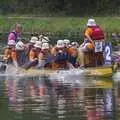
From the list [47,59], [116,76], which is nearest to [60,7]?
[47,59]

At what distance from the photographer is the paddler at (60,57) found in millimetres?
27953

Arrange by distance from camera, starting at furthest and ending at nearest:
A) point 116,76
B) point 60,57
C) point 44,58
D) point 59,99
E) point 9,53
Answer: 1. point 9,53
2. point 44,58
3. point 60,57
4. point 116,76
5. point 59,99

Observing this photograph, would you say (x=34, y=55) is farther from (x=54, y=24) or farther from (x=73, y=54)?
(x=54, y=24)

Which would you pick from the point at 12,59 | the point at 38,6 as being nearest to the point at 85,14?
the point at 38,6

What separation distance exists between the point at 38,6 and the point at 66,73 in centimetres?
4254

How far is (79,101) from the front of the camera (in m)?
19.2

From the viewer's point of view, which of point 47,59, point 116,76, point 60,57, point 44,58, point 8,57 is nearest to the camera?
point 116,76

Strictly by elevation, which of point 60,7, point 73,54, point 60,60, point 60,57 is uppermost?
point 60,7

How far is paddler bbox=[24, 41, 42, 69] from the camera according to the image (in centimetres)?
2911

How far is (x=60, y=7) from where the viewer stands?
6912 centimetres

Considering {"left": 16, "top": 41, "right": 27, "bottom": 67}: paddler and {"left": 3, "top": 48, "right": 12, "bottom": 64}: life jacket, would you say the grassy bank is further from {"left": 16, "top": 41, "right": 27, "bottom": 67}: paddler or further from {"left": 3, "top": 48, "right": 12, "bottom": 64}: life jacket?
{"left": 16, "top": 41, "right": 27, "bottom": 67}: paddler

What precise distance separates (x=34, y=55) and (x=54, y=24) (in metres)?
29.0

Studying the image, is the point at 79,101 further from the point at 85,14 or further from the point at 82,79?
the point at 85,14

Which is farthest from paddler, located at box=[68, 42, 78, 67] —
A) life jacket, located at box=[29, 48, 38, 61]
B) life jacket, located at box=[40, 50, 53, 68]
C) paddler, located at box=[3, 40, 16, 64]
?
paddler, located at box=[3, 40, 16, 64]
